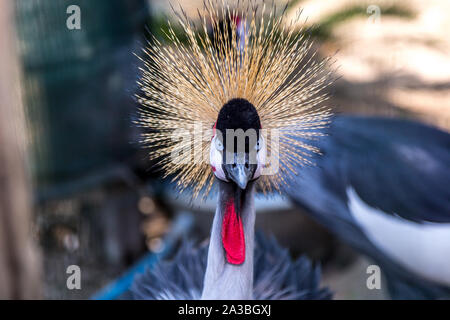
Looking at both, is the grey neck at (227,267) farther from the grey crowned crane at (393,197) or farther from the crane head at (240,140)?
the grey crowned crane at (393,197)

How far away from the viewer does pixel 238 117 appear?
1.97 ft

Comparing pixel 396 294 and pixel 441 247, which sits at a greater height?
pixel 441 247

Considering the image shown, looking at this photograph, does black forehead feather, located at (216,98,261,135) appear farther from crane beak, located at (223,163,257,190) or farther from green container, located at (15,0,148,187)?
green container, located at (15,0,148,187)

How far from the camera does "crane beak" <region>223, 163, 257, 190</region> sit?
60 centimetres

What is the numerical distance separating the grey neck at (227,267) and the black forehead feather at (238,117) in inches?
5.0

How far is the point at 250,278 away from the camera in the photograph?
2.37ft

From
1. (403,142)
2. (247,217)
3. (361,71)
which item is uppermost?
(361,71)

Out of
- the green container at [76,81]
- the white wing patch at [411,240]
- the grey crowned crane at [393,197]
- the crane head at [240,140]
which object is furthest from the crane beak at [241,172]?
the green container at [76,81]

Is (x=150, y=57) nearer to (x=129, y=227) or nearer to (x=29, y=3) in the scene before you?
(x=29, y=3)

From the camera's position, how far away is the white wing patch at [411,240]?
115 centimetres

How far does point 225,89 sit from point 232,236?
0.23 metres

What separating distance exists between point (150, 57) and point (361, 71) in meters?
1.52

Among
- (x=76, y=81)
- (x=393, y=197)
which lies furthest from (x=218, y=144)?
(x=76, y=81)

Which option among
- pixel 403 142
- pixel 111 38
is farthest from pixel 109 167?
pixel 403 142
